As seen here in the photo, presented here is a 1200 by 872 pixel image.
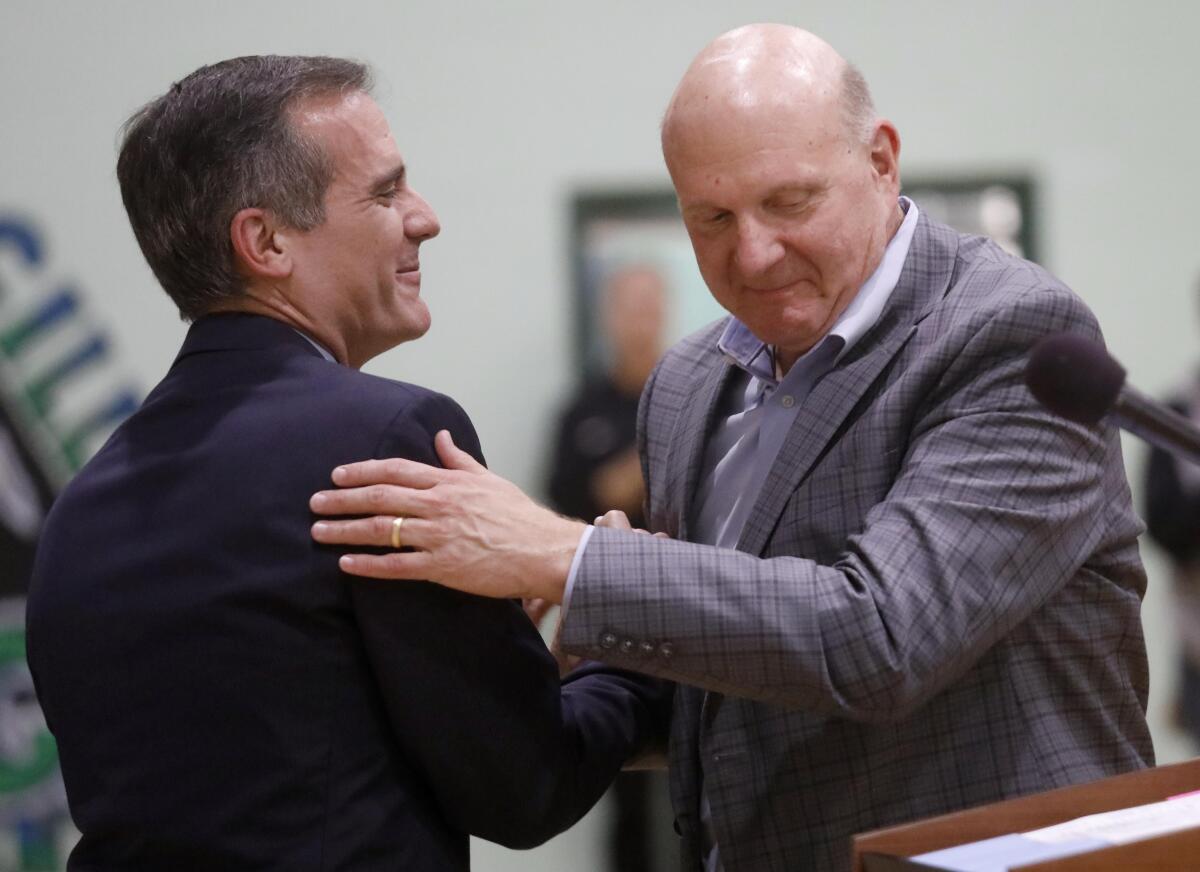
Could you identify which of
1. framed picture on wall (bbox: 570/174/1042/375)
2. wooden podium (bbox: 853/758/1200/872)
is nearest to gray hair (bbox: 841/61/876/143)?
wooden podium (bbox: 853/758/1200/872)

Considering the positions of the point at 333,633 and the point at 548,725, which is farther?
the point at 548,725

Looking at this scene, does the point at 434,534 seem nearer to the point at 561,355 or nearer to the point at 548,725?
the point at 548,725

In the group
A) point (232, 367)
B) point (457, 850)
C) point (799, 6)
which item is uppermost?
point (799, 6)

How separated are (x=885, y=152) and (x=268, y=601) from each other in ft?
3.32

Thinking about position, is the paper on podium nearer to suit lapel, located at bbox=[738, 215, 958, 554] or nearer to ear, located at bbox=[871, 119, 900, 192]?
suit lapel, located at bbox=[738, 215, 958, 554]

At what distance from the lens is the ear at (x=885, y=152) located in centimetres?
204

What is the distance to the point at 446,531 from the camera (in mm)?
1609

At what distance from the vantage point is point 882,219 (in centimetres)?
202

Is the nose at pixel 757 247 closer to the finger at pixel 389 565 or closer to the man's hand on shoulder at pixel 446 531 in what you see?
the man's hand on shoulder at pixel 446 531

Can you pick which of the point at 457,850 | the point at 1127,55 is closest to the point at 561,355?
the point at 1127,55

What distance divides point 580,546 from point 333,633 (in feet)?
0.90

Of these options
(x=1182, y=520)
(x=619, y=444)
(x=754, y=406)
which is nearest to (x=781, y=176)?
(x=754, y=406)

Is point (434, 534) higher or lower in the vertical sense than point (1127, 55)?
lower

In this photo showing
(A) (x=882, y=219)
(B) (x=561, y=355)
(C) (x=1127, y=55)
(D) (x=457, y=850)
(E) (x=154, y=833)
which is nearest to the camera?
(E) (x=154, y=833)
